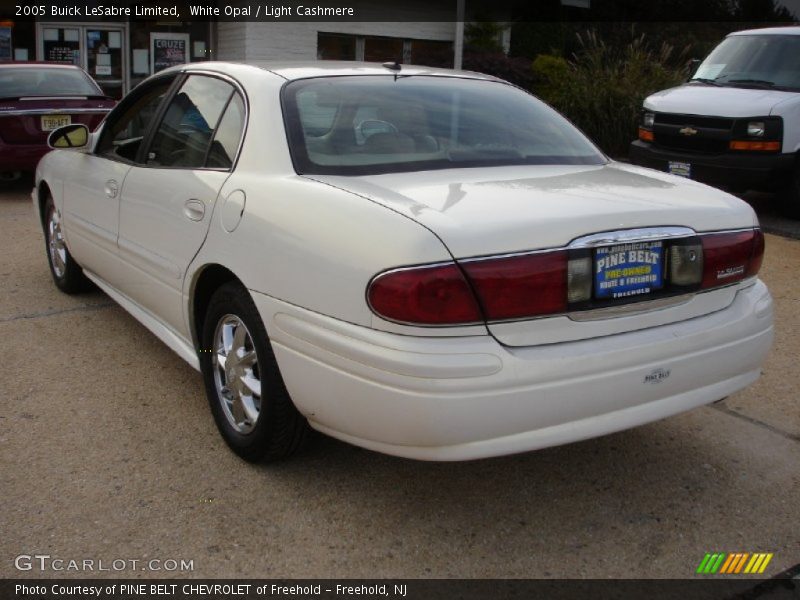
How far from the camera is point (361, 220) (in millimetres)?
2699

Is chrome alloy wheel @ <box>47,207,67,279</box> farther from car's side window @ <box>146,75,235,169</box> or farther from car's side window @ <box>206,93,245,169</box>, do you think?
car's side window @ <box>206,93,245,169</box>

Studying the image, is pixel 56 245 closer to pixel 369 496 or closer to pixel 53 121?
pixel 369 496

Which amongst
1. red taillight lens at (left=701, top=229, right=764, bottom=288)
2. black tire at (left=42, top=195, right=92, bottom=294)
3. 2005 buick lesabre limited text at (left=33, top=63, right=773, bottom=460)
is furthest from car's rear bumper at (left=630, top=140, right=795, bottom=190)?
black tire at (left=42, top=195, right=92, bottom=294)

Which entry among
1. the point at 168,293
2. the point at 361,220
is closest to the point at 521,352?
the point at 361,220

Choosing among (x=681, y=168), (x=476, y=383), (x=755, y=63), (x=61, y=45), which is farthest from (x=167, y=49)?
(x=476, y=383)

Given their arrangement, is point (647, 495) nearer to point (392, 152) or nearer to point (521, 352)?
point (521, 352)

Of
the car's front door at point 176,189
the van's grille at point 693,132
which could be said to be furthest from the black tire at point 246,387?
the van's grille at point 693,132

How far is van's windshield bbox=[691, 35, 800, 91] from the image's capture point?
9.16 m

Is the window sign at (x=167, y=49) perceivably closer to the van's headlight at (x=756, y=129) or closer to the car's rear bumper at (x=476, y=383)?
the van's headlight at (x=756, y=129)

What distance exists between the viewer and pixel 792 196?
875 cm

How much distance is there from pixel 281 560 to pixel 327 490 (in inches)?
18.9

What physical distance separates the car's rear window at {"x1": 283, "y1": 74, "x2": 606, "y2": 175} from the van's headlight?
541 cm

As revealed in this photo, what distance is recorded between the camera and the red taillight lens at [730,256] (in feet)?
9.87

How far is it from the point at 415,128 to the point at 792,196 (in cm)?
650
